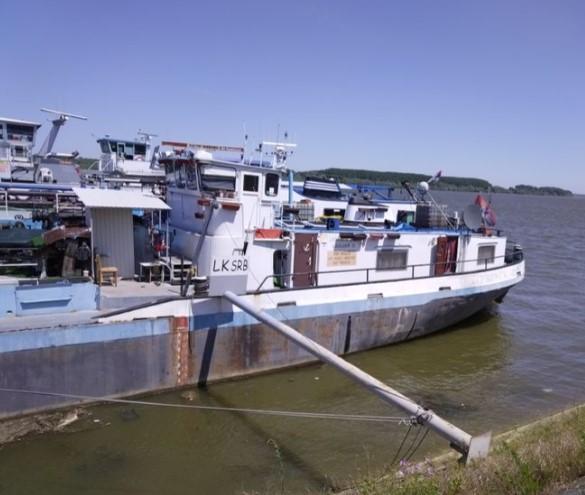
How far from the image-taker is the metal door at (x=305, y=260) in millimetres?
12750

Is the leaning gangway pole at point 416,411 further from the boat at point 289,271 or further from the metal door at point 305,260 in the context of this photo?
the metal door at point 305,260

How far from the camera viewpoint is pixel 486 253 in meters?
17.0

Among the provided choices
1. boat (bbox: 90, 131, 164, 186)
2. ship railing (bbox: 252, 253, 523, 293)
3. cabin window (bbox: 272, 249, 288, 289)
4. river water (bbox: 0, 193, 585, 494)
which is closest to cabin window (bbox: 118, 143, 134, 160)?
boat (bbox: 90, 131, 164, 186)

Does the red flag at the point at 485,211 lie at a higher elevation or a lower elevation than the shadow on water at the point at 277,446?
higher

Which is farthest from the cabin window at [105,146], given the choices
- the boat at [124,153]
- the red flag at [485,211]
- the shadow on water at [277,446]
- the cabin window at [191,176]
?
the shadow on water at [277,446]

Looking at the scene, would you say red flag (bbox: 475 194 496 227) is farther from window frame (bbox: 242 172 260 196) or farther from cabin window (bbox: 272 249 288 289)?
window frame (bbox: 242 172 260 196)

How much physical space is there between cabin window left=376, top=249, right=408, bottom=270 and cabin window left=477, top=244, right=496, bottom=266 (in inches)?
130

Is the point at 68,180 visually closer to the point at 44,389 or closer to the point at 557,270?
the point at 44,389

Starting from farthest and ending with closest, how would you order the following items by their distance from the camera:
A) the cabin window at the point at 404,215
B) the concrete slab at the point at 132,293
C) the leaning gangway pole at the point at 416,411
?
the cabin window at the point at 404,215, the concrete slab at the point at 132,293, the leaning gangway pole at the point at 416,411

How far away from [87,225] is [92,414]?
443cm

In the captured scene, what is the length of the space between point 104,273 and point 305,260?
16.6 feet

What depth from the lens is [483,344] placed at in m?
15.5

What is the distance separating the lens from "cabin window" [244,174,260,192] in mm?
12195

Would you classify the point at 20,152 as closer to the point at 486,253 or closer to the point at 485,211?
the point at 485,211
